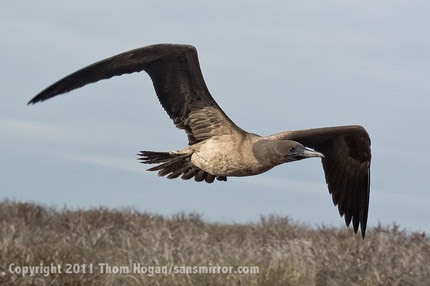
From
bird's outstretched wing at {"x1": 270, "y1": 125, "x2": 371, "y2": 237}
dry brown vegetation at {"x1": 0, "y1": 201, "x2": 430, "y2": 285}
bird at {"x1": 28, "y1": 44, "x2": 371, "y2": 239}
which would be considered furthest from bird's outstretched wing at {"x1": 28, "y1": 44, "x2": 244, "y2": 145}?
dry brown vegetation at {"x1": 0, "y1": 201, "x2": 430, "y2": 285}

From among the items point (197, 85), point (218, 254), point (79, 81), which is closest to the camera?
point (79, 81)

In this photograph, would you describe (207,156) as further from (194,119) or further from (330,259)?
(330,259)

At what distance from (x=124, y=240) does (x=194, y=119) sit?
4965 millimetres

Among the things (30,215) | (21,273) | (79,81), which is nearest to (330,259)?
(21,273)

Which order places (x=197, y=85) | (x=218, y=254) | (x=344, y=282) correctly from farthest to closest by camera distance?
(x=218, y=254) < (x=344, y=282) < (x=197, y=85)

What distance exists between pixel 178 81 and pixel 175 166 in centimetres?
79

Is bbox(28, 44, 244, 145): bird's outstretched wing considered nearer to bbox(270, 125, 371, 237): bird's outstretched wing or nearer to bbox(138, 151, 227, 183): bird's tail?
bbox(138, 151, 227, 183): bird's tail

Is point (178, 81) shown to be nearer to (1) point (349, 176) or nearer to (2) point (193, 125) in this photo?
(2) point (193, 125)

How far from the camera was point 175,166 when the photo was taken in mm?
8570

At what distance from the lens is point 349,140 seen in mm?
9852

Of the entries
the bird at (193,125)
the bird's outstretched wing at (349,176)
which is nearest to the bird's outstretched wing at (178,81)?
the bird at (193,125)

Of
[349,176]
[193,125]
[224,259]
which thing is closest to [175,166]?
[193,125]

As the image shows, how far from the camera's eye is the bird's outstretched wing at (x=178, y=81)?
309 inches

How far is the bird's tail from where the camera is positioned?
8.44 metres
